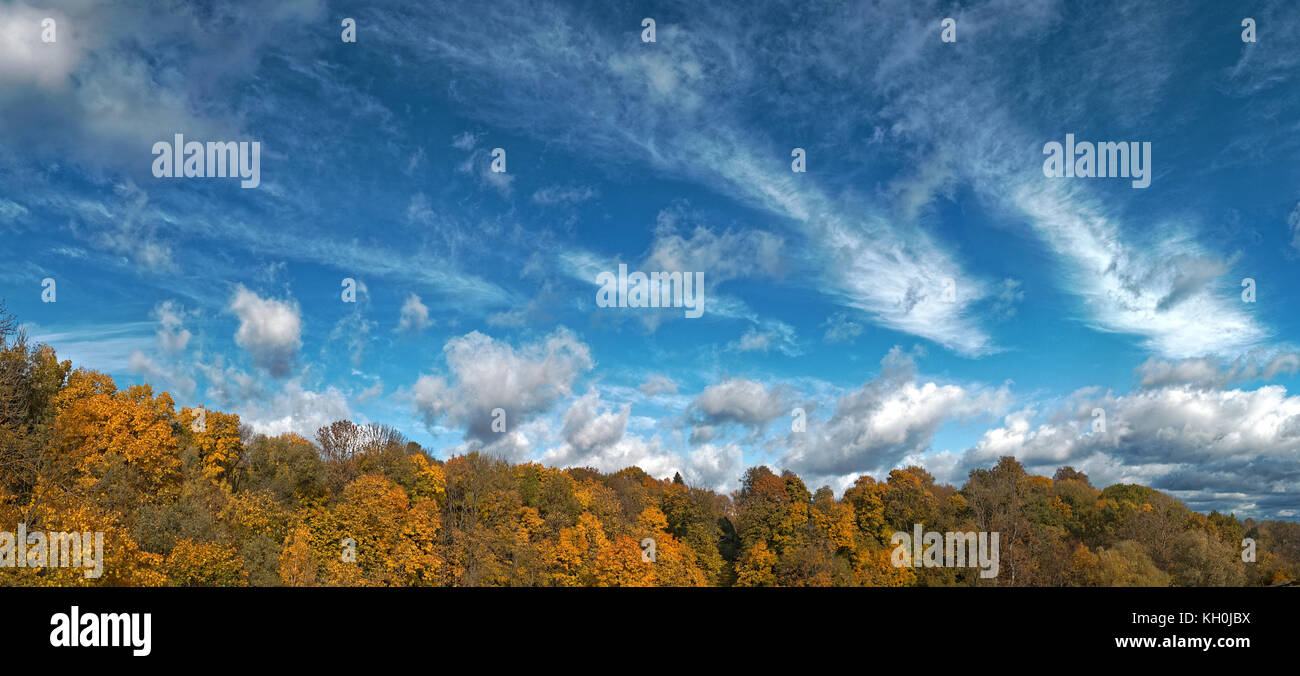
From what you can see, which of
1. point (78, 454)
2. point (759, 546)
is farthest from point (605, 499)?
point (78, 454)

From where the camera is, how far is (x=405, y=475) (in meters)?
83.3

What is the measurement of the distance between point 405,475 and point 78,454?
38926 mm

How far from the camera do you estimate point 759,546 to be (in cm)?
8756
